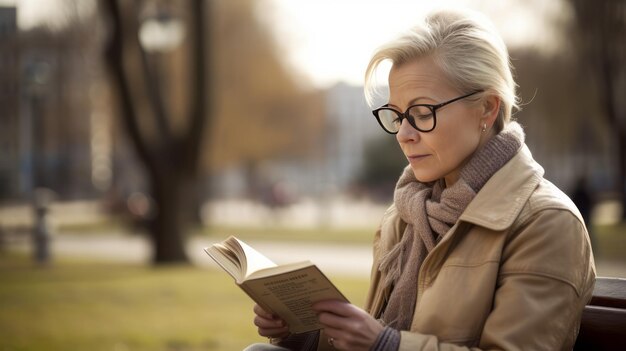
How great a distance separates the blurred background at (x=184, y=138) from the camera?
998cm

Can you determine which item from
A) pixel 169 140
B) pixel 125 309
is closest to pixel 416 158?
pixel 125 309

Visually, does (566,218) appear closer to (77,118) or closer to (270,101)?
(270,101)

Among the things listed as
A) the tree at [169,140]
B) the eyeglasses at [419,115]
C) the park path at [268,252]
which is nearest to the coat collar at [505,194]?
the eyeglasses at [419,115]

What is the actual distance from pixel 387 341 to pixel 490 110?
0.78m

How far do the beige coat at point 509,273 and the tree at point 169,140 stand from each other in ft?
39.1

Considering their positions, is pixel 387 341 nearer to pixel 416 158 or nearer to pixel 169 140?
pixel 416 158

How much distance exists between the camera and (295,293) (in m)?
2.45

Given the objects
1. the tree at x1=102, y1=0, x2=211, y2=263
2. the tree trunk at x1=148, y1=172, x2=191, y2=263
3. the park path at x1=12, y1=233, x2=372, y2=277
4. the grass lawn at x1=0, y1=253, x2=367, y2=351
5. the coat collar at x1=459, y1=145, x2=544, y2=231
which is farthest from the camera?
the park path at x1=12, y1=233, x2=372, y2=277

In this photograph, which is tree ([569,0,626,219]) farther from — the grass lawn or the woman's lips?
the woman's lips

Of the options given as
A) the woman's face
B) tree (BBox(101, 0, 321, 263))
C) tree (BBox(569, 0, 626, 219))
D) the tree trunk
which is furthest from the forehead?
tree (BBox(569, 0, 626, 219))

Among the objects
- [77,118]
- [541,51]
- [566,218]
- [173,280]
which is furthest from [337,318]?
[77,118]

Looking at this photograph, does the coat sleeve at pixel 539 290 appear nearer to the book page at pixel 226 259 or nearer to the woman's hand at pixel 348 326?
the woman's hand at pixel 348 326

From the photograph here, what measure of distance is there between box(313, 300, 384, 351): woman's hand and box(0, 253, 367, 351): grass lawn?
4.81 meters

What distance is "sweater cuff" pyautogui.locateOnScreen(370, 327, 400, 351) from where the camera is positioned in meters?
2.32
